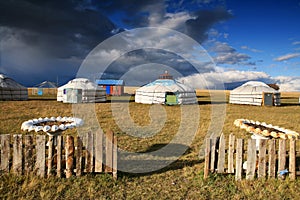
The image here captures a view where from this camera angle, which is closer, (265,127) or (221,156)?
(221,156)

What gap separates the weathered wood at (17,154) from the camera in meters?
4.31

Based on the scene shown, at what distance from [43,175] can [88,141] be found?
119cm

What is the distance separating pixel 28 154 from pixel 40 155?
0.87 ft

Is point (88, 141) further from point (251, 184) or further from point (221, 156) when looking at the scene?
point (251, 184)

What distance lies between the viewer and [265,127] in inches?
237

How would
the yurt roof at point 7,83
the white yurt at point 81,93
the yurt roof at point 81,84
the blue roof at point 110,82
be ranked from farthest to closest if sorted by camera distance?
1. the blue roof at point 110,82
2. the yurt roof at point 7,83
3. the yurt roof at point 81,84
4. the white yurt at point 81,93

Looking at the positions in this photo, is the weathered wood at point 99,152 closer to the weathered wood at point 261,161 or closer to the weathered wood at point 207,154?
the weathered wood at point 207,154

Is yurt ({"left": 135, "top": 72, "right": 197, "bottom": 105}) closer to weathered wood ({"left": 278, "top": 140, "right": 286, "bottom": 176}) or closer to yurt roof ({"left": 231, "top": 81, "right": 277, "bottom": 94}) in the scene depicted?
yurt roof ({"left": 231, "top": 81, "right": 277, "bottom": 94})

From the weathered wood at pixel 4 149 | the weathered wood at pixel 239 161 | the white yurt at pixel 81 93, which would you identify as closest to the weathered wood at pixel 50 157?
the weathered wood at pixel 4 149

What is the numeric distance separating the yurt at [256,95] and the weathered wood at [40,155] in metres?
24.9

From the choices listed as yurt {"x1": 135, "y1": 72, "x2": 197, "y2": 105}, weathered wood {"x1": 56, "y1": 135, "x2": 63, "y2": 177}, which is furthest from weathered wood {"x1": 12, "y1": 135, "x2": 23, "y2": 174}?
yurt {"x1": 135, "y1": 72, "x2": 197, "y2": 105}

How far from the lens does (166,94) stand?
2333cm

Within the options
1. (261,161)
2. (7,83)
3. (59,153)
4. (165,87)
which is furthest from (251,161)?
(7,83)

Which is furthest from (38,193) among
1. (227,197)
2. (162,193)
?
(227,197)
